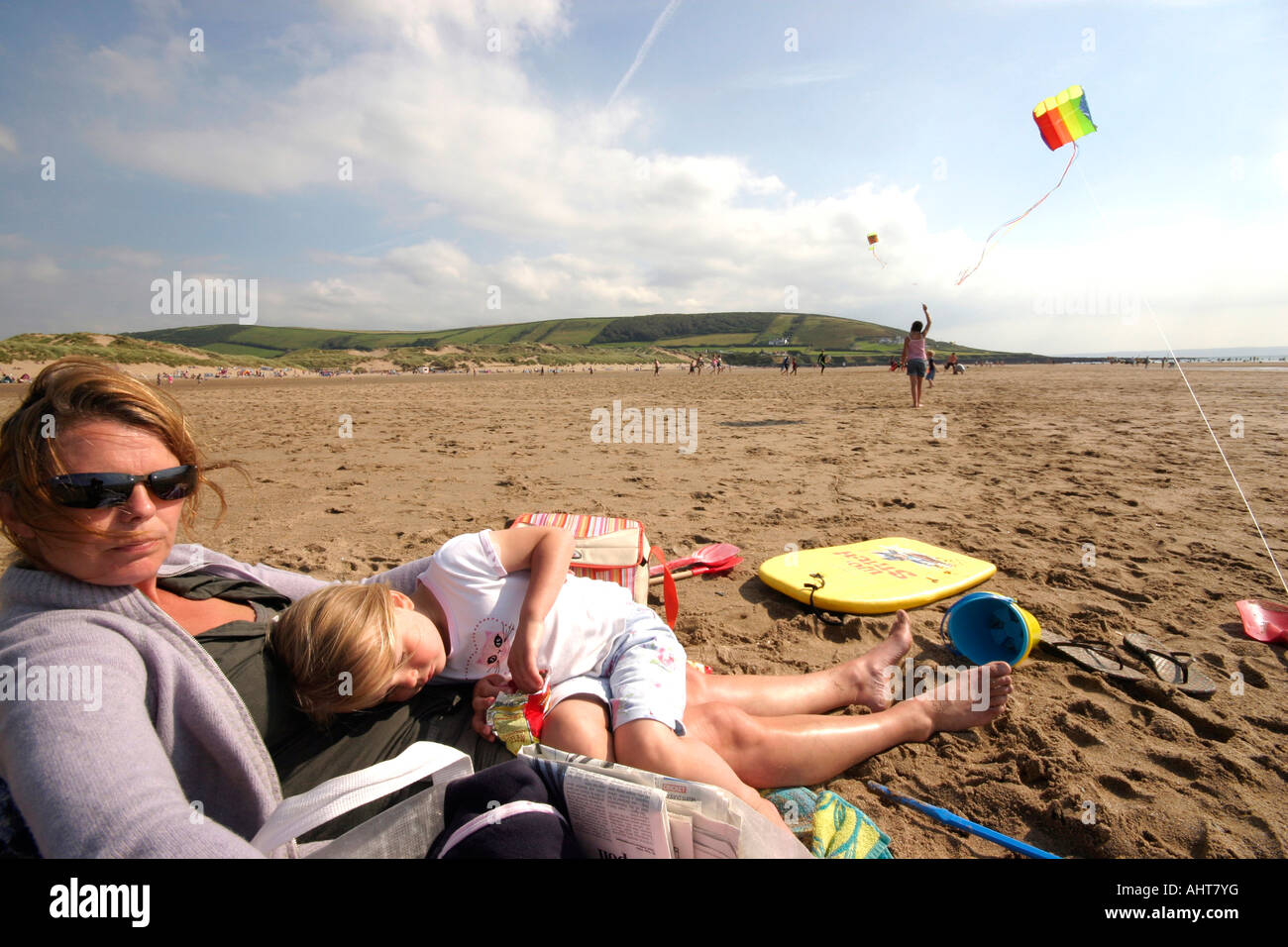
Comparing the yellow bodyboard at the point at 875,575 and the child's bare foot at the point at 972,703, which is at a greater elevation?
the yellow bodyboard at the point at 875,575

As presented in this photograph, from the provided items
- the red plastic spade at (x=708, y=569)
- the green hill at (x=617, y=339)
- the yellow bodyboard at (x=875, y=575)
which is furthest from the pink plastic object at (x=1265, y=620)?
the green hill at (x=617, y=339)

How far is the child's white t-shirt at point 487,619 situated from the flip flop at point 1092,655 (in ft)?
7.79

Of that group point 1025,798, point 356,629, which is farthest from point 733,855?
point 1025,798

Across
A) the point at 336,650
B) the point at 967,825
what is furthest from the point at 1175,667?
the point at 336,650

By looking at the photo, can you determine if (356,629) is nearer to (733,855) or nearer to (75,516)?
(75,516)

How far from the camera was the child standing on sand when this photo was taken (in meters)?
1.68

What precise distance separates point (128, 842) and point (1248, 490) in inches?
326

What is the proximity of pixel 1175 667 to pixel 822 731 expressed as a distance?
1.87 meters

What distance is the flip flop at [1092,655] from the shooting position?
8.98 feet

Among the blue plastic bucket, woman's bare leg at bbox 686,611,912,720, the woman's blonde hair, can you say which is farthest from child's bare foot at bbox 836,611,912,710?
the woman's blonde hair

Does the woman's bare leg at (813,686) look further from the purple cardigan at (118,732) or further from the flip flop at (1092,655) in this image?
the purple cardigan at (118,732)

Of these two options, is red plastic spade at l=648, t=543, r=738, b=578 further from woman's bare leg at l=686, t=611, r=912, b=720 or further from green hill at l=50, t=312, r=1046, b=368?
green hill at l=50, t=312, r=1046, b=368

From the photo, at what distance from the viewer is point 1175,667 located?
8.92ft

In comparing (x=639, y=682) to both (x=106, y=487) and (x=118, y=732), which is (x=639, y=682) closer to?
(x=118, y=732)
